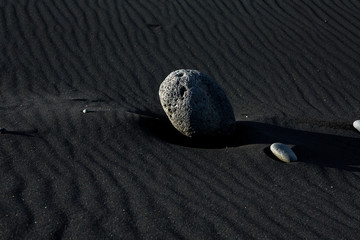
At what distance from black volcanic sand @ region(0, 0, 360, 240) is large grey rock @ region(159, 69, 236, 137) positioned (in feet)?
0.55

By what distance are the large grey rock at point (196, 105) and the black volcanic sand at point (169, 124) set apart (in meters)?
0.17

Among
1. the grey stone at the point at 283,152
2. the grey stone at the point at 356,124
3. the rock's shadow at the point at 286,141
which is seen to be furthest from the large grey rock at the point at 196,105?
the grey stone at the point at 356,124

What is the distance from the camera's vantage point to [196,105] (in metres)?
4.68

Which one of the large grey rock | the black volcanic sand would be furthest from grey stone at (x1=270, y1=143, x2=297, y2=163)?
the large grey rock

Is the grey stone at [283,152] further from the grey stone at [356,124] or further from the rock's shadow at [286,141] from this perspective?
the grey stone at [356,124]

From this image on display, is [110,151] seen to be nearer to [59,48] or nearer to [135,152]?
[135,152]

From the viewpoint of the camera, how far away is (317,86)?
264 inches

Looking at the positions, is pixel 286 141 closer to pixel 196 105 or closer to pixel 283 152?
pixel 283 152

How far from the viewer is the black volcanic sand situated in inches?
134

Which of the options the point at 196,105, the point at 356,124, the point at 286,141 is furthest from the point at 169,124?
the point at 356,124

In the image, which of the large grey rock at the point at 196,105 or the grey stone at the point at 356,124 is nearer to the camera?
the large grey rock at the point at 196,105

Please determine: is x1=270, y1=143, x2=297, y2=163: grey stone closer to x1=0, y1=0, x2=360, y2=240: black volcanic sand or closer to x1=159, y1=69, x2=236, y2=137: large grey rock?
x1=0, y1=0, x2=360, y2=240: black volcanic sand

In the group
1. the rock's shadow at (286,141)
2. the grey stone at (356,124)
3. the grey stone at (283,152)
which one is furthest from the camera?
the grey stone at (356,124)

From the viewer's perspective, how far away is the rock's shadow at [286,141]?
15.2 feet
